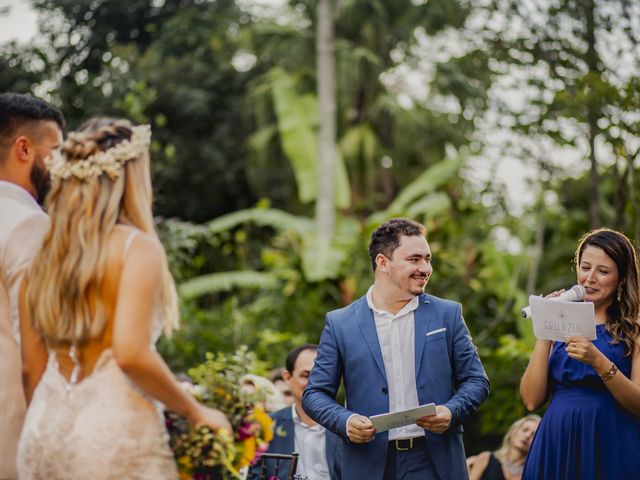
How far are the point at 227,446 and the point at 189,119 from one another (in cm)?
1960

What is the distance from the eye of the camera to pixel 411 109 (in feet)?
67.4

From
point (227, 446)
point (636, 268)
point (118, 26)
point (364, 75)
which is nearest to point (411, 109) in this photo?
point (364, 75)

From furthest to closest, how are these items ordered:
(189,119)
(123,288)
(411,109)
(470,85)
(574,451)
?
1. (189,119)
2. (411,109)
3. (470,85)
4. (574,451)
5. (123,288)

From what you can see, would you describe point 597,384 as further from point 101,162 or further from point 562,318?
point 101,162

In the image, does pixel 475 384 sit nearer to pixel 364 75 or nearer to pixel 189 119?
pixel 364 75

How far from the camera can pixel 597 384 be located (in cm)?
461

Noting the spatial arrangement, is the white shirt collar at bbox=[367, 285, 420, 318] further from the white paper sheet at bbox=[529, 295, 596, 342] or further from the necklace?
the necklace

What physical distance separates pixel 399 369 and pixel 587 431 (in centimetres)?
95

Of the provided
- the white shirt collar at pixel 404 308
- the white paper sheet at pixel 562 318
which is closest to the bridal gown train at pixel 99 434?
the white shirt collar at pixel 404 308

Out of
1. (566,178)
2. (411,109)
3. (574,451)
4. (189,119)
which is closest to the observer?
(574,451)

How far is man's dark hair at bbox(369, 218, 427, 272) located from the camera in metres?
4.80

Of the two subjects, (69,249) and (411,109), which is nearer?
(69,249)

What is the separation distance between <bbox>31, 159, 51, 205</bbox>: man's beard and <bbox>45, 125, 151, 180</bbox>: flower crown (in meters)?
0.57

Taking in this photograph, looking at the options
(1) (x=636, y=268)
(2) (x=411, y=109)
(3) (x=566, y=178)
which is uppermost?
(2) (x=411, y=109)
